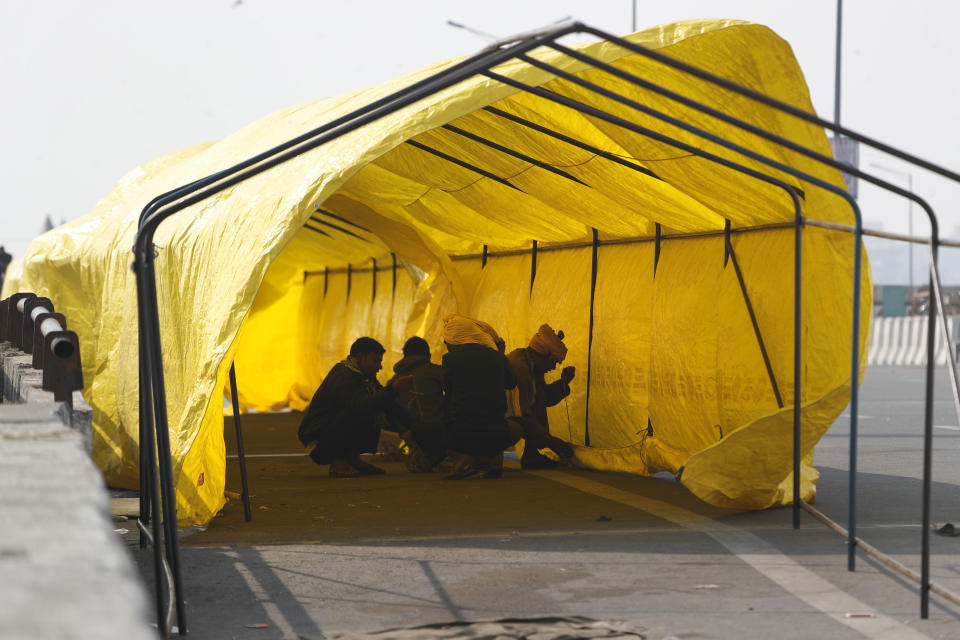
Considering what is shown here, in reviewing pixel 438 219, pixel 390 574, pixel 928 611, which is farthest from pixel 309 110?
pixel 928 611

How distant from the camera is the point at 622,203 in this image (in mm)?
10312

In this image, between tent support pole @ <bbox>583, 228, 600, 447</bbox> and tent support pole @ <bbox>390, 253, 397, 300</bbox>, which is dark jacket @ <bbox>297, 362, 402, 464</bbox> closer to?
tent support pole @ <bbox>583, 228, 600, 447</bbox>

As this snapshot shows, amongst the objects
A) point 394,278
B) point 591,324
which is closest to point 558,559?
point 591,324

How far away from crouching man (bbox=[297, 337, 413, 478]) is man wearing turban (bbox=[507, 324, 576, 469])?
1.32 meters

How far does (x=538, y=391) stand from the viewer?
11805mm

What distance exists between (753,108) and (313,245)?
11.5m

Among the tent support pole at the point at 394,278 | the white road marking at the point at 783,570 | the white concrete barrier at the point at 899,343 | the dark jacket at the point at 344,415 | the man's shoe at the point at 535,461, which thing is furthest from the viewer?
the white concrete barrier at the point at 899,343

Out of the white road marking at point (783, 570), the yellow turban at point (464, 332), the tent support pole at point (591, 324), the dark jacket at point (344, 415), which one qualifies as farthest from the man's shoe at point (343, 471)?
the white road marking at point (783, 570)

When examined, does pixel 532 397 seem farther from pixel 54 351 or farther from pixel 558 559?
pixel 54 351

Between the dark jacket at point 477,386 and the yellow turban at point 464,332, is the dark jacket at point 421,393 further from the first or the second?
the dark jacket at point 477,386

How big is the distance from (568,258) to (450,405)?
2527 millimetres

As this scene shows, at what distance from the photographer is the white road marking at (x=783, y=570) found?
18.2 ft

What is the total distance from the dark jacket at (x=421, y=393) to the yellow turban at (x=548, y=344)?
1.11 metres

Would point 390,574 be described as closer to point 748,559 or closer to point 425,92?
point 748,559
